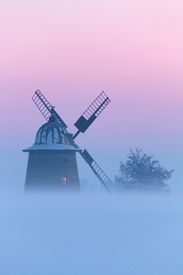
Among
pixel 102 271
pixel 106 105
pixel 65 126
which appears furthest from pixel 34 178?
pixel 102 271

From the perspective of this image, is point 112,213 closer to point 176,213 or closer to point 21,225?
point 176,213

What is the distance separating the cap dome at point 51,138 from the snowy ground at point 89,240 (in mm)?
4079

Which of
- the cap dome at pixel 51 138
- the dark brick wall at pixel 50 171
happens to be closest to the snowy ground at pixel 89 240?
the dark brick wall at pixel 50 171

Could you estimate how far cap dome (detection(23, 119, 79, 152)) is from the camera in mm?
34250

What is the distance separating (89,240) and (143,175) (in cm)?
1098

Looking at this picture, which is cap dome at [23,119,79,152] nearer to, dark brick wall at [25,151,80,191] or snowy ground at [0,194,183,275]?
dark brick wall at [25,151,80,191]

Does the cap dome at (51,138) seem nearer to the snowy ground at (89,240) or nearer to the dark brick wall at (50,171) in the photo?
the dark brick wall at (50,171)

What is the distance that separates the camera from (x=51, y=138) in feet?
113

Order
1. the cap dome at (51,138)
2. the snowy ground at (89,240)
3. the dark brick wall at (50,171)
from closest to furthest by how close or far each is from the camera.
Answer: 1. the snowy ground at (89,240)
2. the dark brick wall at (50,171)
3. the cap dome at (51,138)

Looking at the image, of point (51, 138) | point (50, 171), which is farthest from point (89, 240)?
point (51, 138)

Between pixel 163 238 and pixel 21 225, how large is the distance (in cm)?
1242

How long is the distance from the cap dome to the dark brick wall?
421 mm

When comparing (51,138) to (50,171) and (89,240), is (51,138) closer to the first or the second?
(50,171)

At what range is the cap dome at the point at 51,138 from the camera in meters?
34.2
